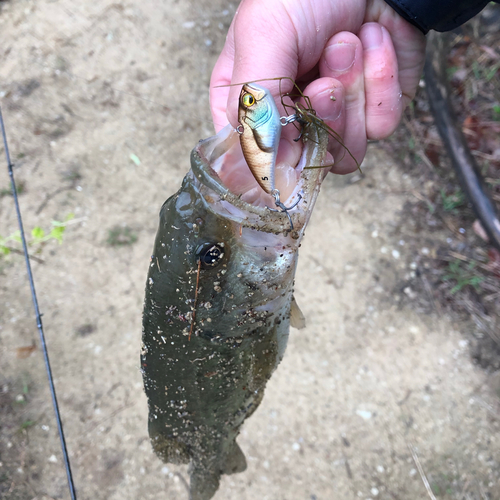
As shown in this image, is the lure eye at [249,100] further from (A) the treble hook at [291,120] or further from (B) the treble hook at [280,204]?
(B) the treble hook at [280,204]

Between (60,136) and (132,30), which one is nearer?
(60,136)

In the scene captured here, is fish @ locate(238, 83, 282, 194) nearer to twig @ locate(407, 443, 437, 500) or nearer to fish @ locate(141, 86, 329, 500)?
fish @ locate(141, 86, 329, 500)

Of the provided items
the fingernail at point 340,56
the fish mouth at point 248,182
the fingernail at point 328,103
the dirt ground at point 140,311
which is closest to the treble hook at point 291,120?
the fish mouth at point 248,182

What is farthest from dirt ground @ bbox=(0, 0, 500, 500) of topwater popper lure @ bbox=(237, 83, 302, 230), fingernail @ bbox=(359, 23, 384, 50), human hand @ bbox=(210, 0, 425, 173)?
topwater popper lure @ bbox=(237, 83, 302, 230)

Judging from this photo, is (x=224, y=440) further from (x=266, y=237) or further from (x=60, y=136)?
(x=60, y=136)

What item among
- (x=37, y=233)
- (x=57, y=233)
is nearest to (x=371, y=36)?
(x=57, y=233)

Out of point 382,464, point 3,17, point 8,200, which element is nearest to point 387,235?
point 382,464
